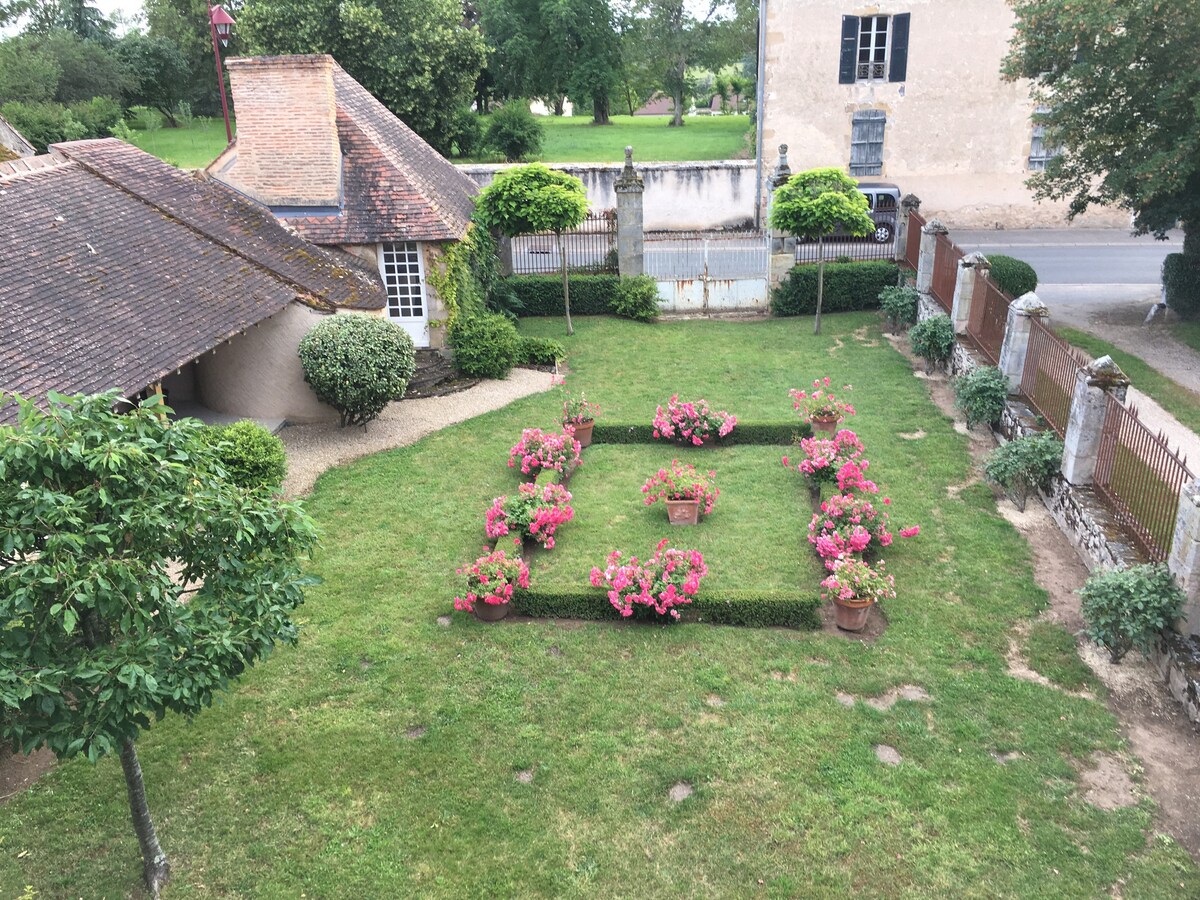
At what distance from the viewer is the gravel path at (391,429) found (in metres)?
15.6

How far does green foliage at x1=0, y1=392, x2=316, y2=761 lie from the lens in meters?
5.62

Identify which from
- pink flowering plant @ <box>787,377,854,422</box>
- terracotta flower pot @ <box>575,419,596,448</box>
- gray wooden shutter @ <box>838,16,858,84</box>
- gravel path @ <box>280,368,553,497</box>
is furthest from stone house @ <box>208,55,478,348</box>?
gray wooden shutter @ <box>838,16,858,84</box>

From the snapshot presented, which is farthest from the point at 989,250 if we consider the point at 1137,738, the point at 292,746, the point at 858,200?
the point at 292,746

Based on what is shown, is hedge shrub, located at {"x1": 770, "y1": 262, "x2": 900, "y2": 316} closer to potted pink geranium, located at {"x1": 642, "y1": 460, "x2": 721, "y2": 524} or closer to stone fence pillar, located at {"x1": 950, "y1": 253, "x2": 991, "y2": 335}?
stone fence pillar, located at {"x1": 950, "y1": 253, "x2": 991, "y2": 335}

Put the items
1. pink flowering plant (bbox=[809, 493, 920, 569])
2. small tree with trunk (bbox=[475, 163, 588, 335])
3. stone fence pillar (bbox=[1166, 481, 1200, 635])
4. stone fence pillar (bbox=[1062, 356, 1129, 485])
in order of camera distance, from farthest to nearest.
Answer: small tree with trunk (bbox=[475, 163, 588, 335]) < stone fence pillar (bbox=[1062, 356, 1129, 485]) < pink flowering plant (bbox=[809, 493, 920, 569]) < stone fence pillar (bbox=[1166, 481, 1200, 635])

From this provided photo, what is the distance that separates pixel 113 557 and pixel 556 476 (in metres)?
8.50

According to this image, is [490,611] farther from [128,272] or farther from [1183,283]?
[1183,283]

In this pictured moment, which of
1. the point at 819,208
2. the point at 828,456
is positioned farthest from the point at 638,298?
the point at 828,456

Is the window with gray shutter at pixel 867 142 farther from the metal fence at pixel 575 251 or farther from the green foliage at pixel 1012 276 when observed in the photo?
the green foliage at pixel 1012 276

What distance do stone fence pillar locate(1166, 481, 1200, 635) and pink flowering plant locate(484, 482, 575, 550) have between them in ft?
23.5

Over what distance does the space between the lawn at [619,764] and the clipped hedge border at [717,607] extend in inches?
7.0

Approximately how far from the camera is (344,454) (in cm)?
1602

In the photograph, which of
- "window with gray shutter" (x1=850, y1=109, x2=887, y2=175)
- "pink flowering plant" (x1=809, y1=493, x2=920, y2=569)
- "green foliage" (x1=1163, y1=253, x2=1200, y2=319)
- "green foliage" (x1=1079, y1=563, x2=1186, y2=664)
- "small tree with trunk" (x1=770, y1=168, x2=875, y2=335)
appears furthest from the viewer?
"window with gray shutter" (x1=850, y1=109, x2=887, y2=175)

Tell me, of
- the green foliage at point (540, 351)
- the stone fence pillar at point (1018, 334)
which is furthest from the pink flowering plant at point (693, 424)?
the green foliage at point (540, 351)
